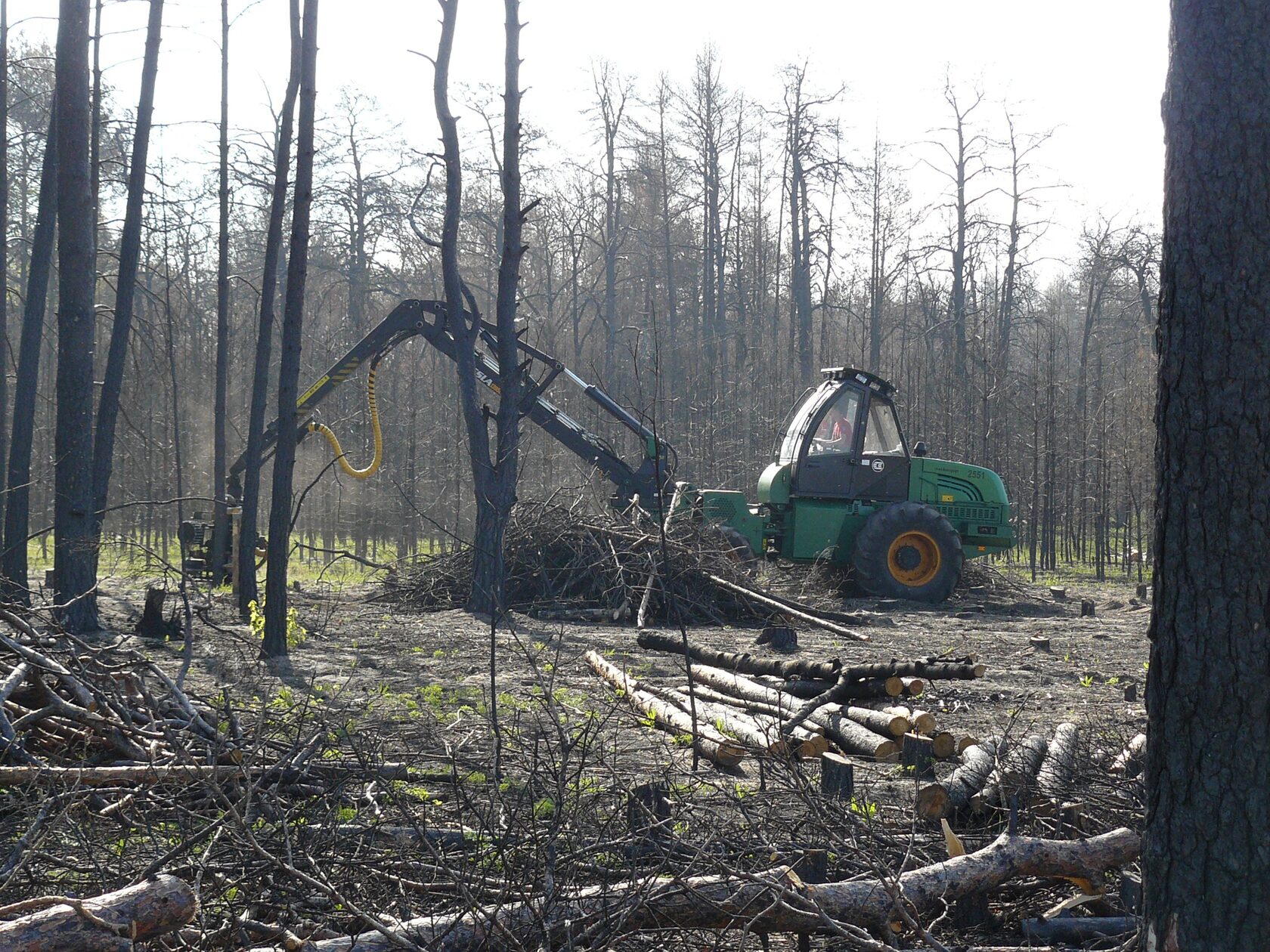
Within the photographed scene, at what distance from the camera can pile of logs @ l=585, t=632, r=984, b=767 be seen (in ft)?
21.0

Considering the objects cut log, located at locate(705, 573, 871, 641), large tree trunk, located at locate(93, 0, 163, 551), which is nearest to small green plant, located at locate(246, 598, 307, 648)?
large tree trunk, located at locate(93, 0, 163, 551)

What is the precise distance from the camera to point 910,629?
498 inches

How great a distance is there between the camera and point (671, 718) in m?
7.39

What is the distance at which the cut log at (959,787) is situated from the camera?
4945 mm

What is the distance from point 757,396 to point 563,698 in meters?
24.8

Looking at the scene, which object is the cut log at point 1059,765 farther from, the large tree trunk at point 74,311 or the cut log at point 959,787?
the large tree trunk at point 74,311

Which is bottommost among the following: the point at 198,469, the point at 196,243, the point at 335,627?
the point at 335,627

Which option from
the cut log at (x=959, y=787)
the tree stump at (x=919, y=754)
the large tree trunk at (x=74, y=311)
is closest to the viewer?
the cut log at (x=959, y=787)

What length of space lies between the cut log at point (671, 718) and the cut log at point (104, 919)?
263 centimetres

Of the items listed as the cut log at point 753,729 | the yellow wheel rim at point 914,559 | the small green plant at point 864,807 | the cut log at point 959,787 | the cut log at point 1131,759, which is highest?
the yellow wheel rim at point 914,559

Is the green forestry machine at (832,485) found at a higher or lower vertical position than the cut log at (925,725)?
higher

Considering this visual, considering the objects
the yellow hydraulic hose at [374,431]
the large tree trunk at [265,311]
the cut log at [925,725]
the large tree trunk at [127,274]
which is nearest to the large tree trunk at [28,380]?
the large tree trunk at [127,274]

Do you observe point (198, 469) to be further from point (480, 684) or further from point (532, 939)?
point (532, 939)

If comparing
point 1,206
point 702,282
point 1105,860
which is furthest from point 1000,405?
point 1105,860
